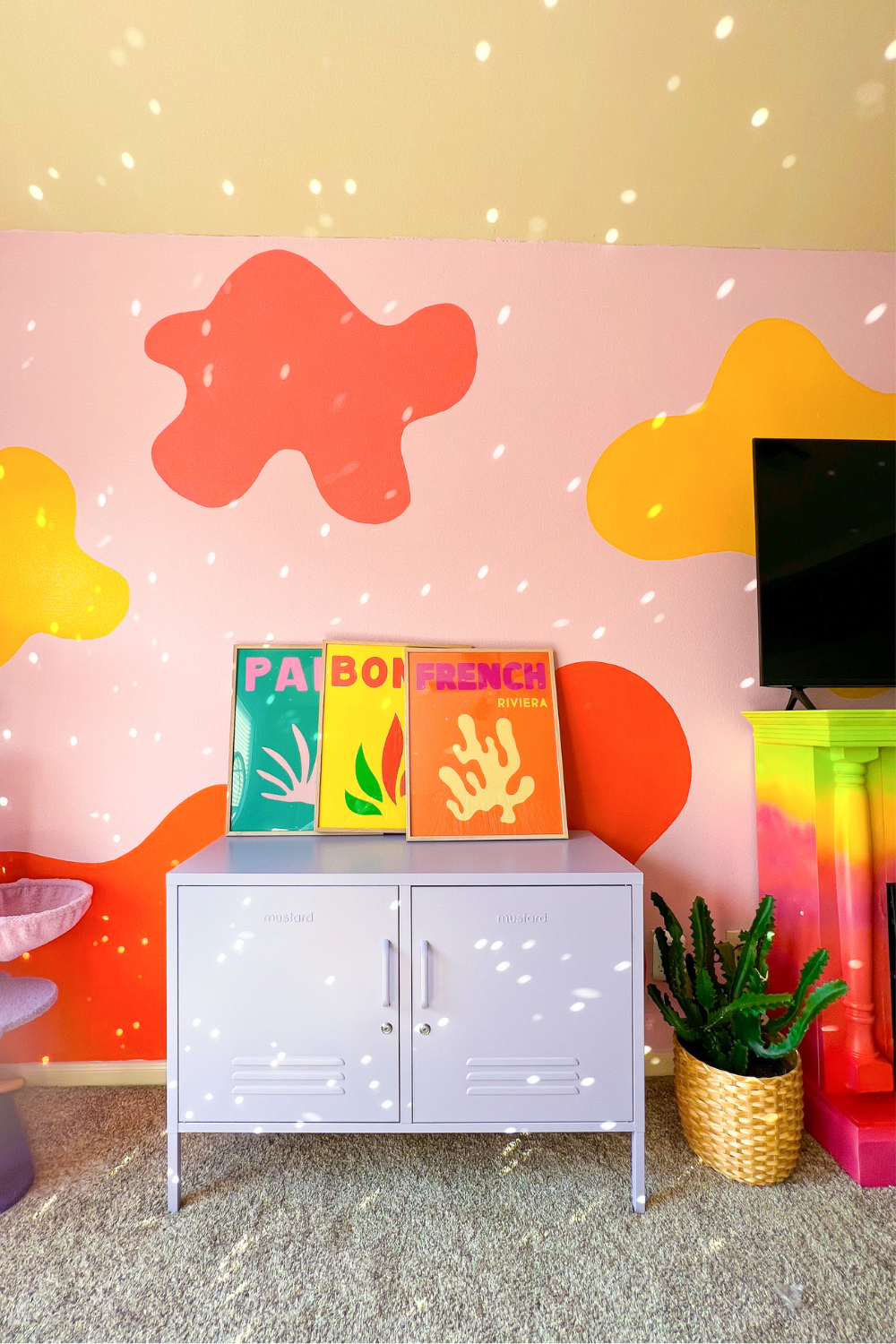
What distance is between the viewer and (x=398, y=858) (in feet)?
5.32

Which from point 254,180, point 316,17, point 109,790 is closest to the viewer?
point 316,17

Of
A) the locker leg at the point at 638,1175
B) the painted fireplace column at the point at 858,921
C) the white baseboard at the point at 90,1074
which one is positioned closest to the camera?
the locker leg at the point at 638,1175

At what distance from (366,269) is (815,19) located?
1156mm

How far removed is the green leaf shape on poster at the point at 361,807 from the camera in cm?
189

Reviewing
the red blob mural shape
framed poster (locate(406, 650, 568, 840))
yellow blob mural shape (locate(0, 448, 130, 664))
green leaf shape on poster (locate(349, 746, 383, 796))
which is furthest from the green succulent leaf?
yellow blob mural shape (locate(0, 448, 130, 664))

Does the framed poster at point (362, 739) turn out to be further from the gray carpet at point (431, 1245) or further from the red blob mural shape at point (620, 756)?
the gray carpet at point (431, 1245)

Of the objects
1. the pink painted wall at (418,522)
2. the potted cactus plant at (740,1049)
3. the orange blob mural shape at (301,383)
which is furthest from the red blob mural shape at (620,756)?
the orange blob mural shape at (301,383)

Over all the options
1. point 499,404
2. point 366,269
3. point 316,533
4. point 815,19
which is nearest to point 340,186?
point 366,269

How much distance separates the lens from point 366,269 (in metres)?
1.98

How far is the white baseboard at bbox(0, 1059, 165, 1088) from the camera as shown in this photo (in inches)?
76.3

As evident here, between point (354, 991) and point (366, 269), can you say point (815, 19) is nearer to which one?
point (366, 269)

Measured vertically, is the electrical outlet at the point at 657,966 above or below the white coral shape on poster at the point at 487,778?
below

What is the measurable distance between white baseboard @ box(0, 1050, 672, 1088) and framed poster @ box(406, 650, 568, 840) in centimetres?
104

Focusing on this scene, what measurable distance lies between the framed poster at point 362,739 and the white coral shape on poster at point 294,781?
29 millimetres
